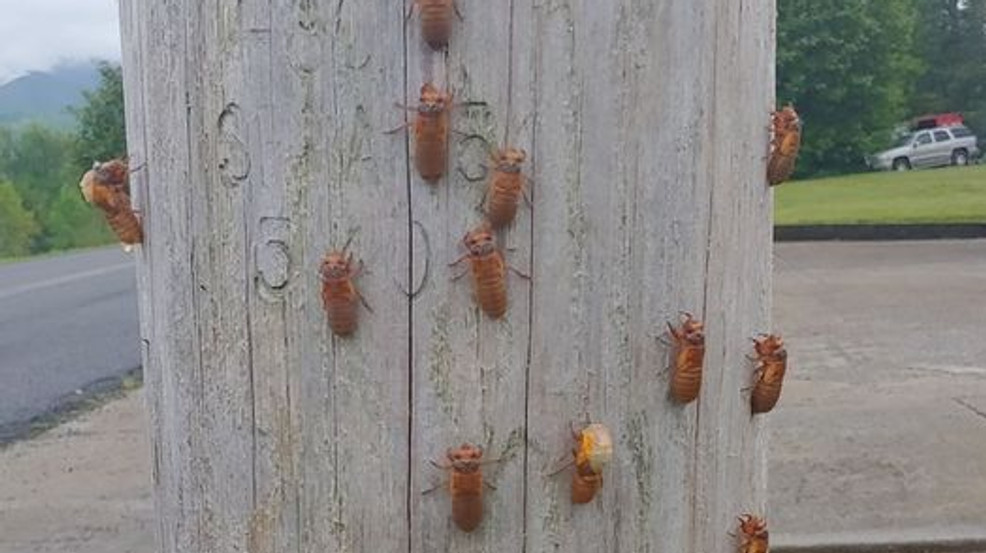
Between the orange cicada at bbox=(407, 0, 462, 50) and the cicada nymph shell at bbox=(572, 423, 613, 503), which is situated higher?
the orange cicada at bbox=(407, 0, 462, 50)

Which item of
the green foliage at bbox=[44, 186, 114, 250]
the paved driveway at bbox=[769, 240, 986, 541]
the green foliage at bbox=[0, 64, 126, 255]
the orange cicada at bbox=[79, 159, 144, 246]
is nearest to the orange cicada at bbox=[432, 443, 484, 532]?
the orange cicada at bbox=[79, 159, 144, 246]

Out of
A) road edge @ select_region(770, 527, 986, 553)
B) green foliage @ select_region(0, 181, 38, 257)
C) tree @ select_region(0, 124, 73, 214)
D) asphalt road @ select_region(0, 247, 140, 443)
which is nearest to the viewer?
road edge @ select_region(770, 527, 986, 553)

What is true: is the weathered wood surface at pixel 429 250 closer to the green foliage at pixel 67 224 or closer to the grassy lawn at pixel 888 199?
the grassy lawn at pixel 888 199

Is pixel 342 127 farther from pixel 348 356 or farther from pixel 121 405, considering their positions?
pixel 121 405

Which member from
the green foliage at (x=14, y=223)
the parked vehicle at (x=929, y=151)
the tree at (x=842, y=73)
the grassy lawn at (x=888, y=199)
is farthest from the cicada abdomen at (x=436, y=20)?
the green foliage at (x=14, y=223)

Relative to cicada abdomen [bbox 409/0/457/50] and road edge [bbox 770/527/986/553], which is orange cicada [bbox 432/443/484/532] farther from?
road edge [bbox 770/527/986/553]

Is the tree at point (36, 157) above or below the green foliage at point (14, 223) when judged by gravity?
above
